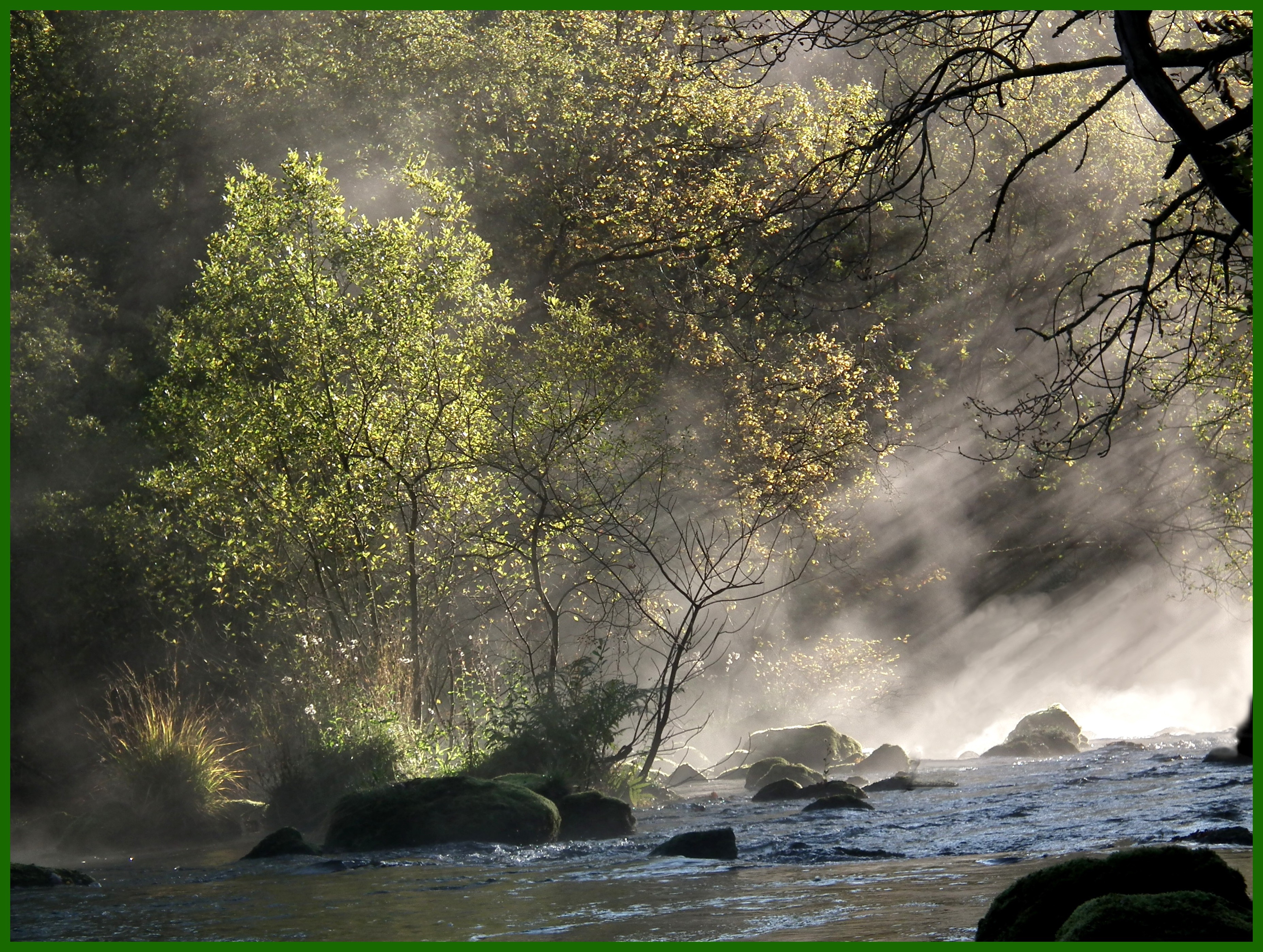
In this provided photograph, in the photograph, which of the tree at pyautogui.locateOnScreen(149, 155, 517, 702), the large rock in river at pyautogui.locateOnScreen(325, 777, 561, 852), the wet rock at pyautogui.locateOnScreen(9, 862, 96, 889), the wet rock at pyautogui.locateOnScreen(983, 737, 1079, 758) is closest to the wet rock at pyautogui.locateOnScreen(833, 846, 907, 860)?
the large rock in river at pyautogui.locateOnScreen(325, 777, 561, 852)

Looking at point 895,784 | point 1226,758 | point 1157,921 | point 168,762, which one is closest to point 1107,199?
point 1226,758

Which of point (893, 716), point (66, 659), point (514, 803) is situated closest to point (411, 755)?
point (514, 803)

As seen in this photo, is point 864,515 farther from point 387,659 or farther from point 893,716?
point 387,659

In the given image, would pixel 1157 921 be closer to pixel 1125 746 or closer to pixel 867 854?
pixel 867 854

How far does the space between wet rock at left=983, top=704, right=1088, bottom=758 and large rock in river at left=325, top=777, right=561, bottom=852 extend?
12.4 m

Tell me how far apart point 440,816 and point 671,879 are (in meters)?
3.42

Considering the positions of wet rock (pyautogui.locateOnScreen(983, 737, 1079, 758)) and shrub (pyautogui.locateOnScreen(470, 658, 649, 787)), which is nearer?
shrub (pyautogui.locateOnScreen(470, 658, 649, 787))

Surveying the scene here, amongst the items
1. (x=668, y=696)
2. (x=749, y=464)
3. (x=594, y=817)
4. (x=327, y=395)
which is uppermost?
(x=749, y=464)

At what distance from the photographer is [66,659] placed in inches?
677

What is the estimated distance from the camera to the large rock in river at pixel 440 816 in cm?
1070

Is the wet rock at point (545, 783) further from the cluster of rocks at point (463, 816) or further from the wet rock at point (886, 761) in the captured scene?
the wet rock at point (886, 761)

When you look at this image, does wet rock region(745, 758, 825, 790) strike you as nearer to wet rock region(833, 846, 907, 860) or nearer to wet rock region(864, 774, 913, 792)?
wet rock region(864, 774, 913, 792)

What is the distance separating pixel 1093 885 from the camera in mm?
5500

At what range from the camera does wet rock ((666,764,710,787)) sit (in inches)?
767
